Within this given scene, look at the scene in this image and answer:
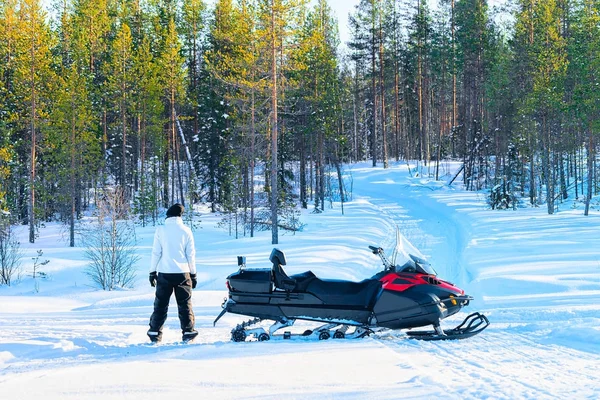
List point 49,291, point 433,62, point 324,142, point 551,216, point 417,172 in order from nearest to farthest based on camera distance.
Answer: point 49,291 < point 551,216 < point 324,142 < point 417,172 < point 433,62

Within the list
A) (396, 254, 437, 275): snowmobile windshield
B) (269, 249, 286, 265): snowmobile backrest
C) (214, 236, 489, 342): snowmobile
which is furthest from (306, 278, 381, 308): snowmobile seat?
(269, 249, 286, 265): snowmobile backrest

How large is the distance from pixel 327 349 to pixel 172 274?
6.95ft

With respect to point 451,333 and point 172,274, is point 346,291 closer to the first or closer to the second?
point 451,333

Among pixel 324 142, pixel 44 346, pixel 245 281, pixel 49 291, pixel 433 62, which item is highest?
pixel 433 62

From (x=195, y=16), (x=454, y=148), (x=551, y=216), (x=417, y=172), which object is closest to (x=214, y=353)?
(x=551, y=216)

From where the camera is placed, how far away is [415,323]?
21.3ft

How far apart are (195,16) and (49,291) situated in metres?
27.7

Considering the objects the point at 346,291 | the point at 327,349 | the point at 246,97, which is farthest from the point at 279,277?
the point at 246,97

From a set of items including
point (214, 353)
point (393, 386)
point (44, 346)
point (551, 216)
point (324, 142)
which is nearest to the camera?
point (393, 386)

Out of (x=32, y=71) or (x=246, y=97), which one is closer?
(x=246, y=97)

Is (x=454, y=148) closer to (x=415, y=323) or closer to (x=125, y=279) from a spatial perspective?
(x=125, y=279)

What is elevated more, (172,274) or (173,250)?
(173,250)

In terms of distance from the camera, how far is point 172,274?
6730mm

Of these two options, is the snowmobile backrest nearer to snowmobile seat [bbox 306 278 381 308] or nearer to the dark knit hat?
snowmobile seat [bbox 306 278 381 308]
